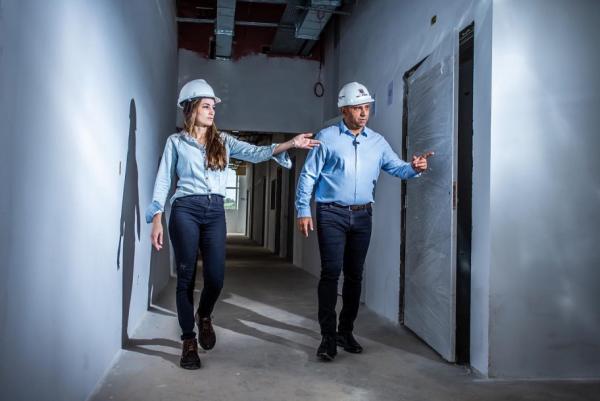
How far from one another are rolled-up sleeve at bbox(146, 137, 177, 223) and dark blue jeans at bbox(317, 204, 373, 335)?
2.56 ft

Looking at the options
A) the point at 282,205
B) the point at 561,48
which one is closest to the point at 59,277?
the point at 561,48

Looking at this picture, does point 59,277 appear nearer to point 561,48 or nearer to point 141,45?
point 141,45

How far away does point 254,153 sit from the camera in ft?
9.05

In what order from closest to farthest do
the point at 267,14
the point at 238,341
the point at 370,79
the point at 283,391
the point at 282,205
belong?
the point at 283,391
the point at 238,341
the point at 370,79
the point at 267,14
the point at 282,205

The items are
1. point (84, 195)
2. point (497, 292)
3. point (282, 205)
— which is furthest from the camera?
point (282, 205)

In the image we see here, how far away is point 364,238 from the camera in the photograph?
2.77 metres

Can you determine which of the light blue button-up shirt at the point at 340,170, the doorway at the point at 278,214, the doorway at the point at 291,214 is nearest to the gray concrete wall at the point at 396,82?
the light blue button-up shirt at the point at 340,170

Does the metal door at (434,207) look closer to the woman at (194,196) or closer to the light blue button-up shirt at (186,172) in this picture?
the woman at (194,196)

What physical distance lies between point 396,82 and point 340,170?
1314mm

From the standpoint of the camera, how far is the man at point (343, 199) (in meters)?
2.69

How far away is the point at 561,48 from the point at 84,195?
2184mm

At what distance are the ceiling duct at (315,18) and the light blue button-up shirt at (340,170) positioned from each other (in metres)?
2.48

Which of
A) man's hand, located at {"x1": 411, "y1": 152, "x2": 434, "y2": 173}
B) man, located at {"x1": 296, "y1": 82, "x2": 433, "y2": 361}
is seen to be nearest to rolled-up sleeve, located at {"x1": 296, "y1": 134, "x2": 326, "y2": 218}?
man, located at {"x1": 296, "y1": 82, "x2": 433, "y2": 361}

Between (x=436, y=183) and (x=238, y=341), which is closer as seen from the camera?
(x=436, y=183)
